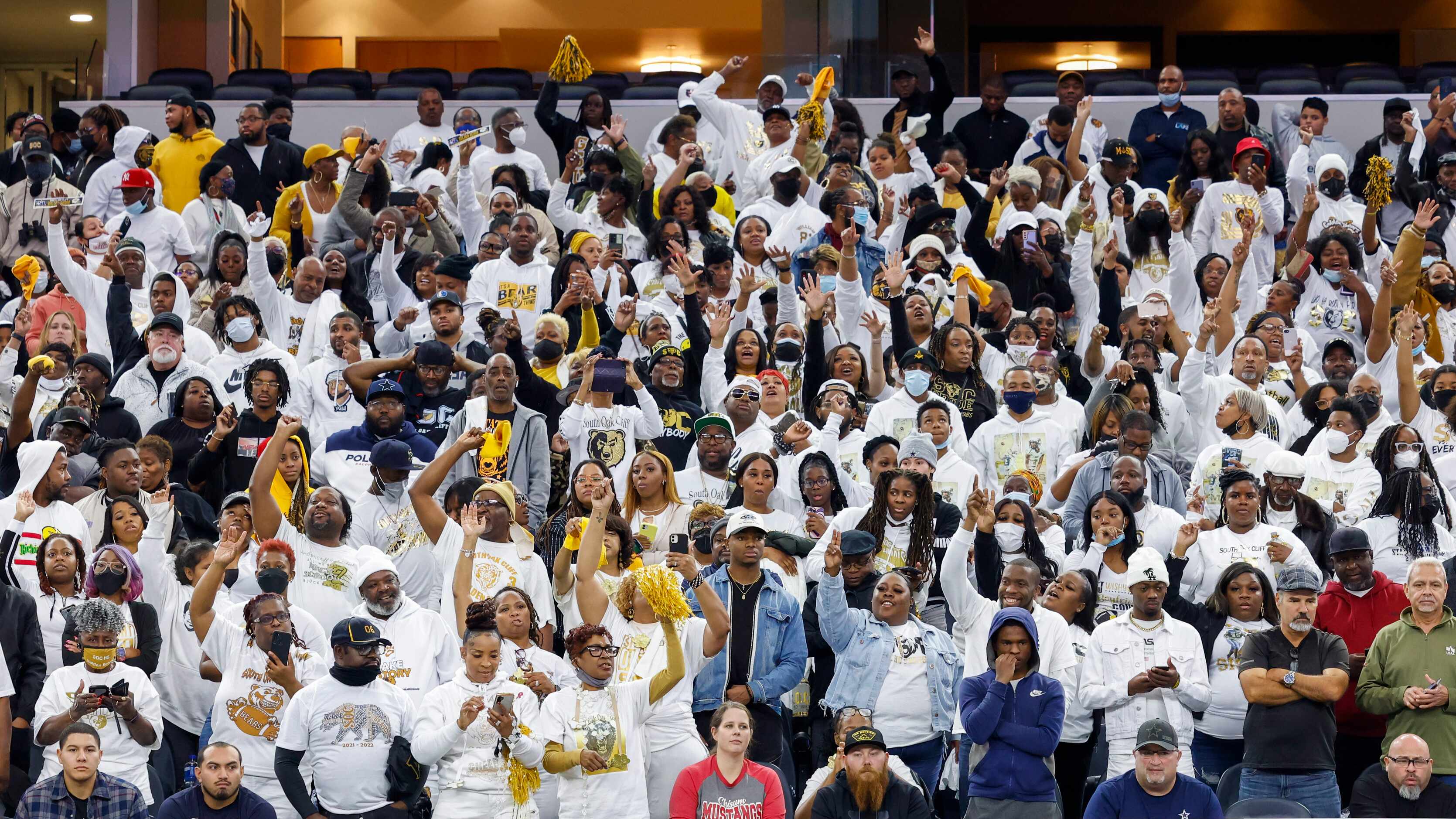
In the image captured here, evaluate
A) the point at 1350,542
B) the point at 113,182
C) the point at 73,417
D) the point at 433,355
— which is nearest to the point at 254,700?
the point at 73,417

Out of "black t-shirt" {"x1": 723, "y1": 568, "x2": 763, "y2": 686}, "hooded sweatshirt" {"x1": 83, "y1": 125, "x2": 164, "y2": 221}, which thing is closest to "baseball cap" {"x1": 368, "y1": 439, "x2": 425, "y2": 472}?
"black t-shirt" {"x1": 723, "y1": 568, "x2": 763, "y2": 686}

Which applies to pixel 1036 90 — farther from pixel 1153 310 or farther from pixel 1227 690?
pixel 1227 690

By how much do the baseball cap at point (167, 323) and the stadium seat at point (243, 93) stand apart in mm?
8912

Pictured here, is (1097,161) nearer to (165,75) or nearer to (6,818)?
(165,75)

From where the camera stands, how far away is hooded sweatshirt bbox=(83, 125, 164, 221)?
1578 centimetres

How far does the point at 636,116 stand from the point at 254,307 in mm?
8143

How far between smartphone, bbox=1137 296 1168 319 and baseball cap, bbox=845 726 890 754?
17.7 ft

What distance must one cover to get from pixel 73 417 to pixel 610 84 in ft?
36.1

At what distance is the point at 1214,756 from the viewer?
9.42m

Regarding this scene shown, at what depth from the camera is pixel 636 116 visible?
20172 millimetres

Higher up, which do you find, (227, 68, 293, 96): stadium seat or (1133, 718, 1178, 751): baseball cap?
(227, 68, 293, 96): stadium seat

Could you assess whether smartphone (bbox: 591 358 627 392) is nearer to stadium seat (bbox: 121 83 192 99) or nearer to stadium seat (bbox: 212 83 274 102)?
stadium seat (bbox: 212 83 274 102)

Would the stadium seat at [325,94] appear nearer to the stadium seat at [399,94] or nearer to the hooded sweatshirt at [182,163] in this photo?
the stadium seat at [399,94]

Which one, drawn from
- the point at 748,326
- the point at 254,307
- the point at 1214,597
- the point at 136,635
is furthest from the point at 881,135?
the point at 136,635
